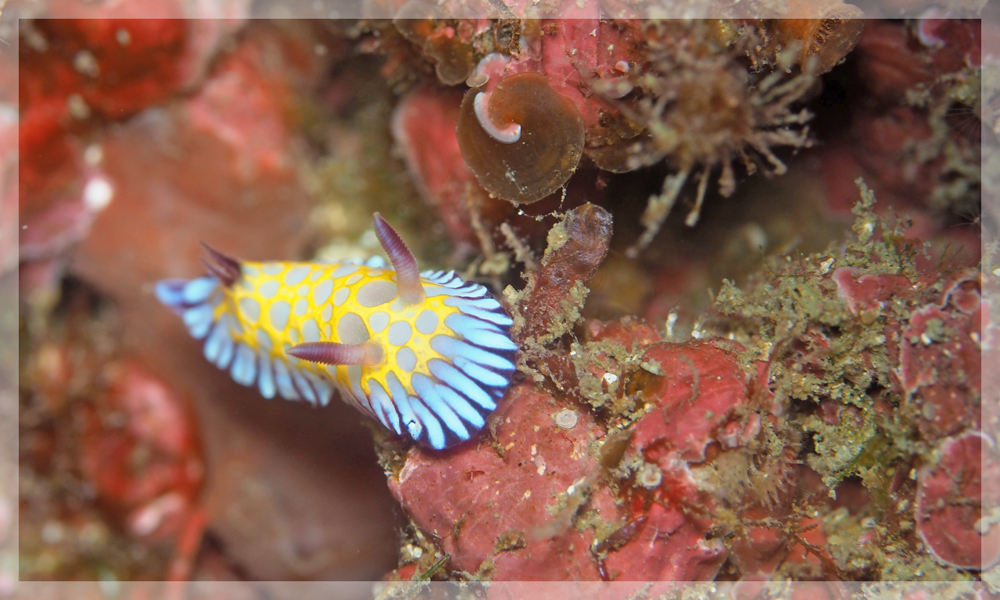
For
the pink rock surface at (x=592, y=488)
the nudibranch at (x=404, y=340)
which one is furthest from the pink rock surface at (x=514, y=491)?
the nudibranch at (x=404, y=340)

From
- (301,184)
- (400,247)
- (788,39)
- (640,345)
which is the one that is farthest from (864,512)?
(301,184)

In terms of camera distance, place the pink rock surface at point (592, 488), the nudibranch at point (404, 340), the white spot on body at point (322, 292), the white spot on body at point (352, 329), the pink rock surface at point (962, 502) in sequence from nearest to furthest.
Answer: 1. the pink rock surface at point (962, 502)
2. the pink rock surface at point (592, 488)
3. the nudibranch at point (404, 340)
4. the white spot on body at point (352, 329)
5. the white spot on body at point (322, 292)

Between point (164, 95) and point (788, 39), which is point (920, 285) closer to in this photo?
point (788, 39)

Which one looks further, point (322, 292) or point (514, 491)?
point (322, 292)

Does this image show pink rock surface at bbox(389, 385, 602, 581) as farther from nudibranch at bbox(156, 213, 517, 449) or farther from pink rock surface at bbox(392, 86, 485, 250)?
pink rock surface at bbox(392, 86, 485, 250)

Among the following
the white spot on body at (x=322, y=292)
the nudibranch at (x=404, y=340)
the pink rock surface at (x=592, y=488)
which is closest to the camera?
the pink rock surface at (x=592, y=488)

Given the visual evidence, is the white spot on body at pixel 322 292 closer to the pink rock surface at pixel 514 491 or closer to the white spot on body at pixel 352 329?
the white spot on body at pixel 352 329

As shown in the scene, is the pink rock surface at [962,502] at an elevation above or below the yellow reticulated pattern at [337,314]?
below

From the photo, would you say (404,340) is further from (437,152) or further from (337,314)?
(437,152)

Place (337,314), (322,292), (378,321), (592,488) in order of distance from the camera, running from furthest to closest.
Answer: (322,292)
(337,314)
(378,321)
(592,488)

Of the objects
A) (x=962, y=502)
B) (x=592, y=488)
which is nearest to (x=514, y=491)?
(x=592, y=488)

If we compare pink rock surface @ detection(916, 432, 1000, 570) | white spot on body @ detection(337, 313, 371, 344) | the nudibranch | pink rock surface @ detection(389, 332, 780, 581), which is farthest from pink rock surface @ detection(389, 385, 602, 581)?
pink rock surface @ detection(916, 432, 1000, 570)
